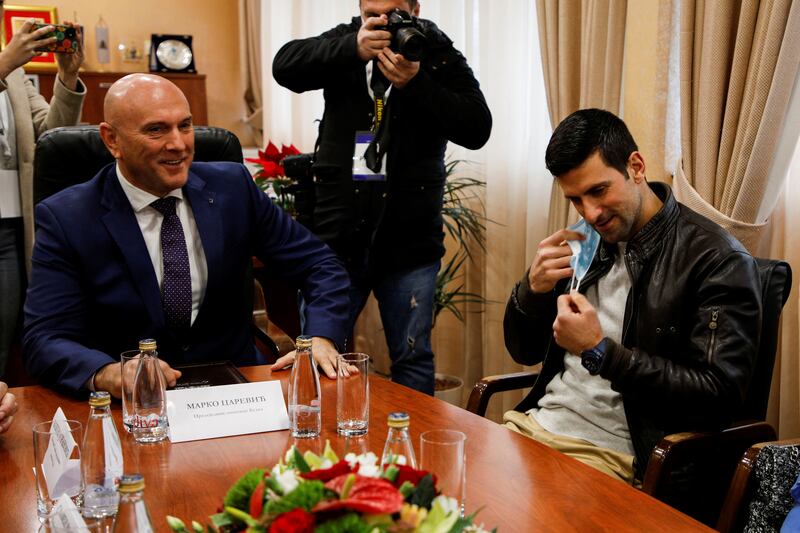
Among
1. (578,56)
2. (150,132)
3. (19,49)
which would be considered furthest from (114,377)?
(578,56)

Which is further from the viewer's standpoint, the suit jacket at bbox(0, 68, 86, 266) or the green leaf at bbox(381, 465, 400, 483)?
the suit jacket at bbox(0, 68, 86, 266)

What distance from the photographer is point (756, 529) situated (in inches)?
61.1

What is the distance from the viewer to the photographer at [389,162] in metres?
2.55

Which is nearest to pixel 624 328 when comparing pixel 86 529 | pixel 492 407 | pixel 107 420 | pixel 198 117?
pixel 107 420

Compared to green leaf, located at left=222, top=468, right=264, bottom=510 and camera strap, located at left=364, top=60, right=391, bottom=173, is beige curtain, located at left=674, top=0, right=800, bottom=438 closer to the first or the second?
camera strap, located at left=364, top=60, right=391, bottom=173

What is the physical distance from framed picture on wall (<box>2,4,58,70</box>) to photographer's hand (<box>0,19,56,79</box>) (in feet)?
8.66

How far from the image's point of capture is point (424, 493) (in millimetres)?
794

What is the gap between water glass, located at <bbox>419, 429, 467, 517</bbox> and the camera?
3.36 ft

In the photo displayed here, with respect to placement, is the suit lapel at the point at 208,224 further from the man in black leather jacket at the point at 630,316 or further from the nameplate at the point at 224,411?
the man in black leather jacket at the point at 630,316

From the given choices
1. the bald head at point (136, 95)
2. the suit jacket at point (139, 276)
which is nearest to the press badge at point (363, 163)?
the suit jacket at point (139, 276)

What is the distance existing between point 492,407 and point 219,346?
169cm

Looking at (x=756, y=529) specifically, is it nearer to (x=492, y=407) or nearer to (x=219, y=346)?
(x=219, y=346)

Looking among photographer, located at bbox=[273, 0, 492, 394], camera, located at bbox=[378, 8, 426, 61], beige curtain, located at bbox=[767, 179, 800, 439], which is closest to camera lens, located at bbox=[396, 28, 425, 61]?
camera, located at bbox=[378, 8, 426, 61]

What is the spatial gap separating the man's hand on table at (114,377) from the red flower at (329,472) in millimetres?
926
